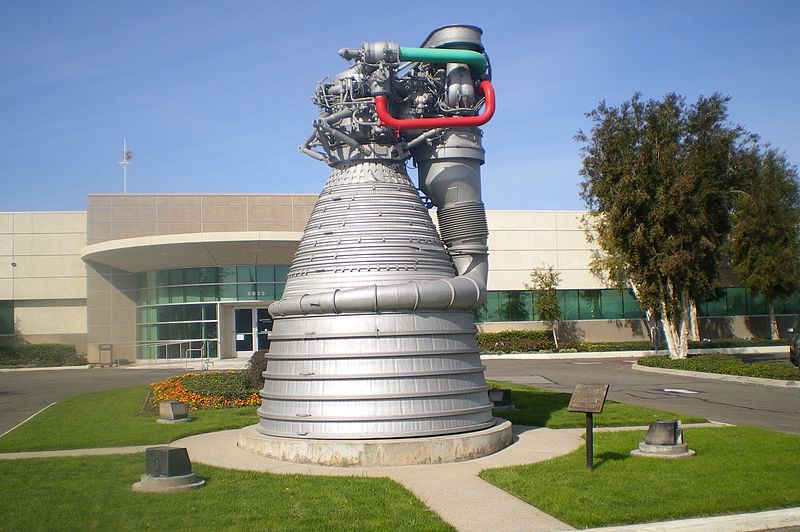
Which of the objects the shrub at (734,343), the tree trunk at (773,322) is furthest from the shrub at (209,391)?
→ the tree trunk at (773,322)

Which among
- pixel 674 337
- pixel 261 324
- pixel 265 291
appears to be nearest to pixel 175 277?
pixel 265 291

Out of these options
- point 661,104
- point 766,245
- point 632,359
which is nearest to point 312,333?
point 661,104

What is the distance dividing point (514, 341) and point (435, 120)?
103ft

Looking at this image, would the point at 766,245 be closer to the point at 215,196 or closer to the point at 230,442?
the point at 215,196

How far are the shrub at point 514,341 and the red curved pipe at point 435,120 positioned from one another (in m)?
29.9

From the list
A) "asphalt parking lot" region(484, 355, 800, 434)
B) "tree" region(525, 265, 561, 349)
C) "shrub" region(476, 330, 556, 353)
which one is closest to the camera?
"asphalt parking lot" region(484, 355, 800, 434)

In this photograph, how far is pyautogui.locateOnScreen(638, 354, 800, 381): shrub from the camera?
2330 cm

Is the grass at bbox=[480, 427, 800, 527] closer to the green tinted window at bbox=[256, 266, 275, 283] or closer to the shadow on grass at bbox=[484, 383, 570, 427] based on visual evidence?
the shadow on grass at bbox=[484, 383, 570, 427]

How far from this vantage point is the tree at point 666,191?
31000 mm

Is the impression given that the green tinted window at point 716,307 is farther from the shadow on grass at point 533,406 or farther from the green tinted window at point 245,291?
the shadow on grass at point 533,406

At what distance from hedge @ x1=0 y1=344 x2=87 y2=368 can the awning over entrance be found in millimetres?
5136

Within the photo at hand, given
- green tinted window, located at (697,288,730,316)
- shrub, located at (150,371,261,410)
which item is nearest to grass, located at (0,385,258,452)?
shrub, located at (150,371,261,410)

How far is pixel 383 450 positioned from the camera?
10422 millimetres

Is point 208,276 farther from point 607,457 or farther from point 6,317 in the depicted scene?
point 607,457
